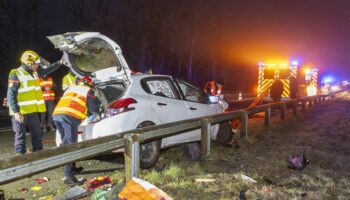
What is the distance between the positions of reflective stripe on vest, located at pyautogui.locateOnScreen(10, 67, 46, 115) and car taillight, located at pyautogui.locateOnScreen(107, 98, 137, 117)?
177cm

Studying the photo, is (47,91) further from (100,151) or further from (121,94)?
(100,151)

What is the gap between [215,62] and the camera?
1704 inches

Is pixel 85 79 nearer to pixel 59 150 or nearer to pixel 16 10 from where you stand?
pixel 59 150

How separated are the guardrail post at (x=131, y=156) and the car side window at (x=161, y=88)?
204cm

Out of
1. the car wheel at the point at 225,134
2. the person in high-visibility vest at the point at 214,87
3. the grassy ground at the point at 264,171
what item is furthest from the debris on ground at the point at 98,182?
the person in high-visibility vest at the point at 214,87

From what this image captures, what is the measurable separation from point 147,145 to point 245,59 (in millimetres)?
46050

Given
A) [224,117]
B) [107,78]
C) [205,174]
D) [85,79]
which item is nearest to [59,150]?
[85,79]

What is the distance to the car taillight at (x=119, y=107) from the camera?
19.7 feet

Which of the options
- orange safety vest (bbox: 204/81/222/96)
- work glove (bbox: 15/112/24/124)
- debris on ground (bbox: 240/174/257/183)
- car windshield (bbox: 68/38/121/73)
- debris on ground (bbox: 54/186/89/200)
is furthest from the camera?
orange safety vest (bbox: 204/81/222/96)

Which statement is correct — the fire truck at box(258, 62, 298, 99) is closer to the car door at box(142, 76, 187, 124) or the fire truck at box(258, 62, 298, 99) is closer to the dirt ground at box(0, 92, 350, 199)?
the dirt ground at box(0, 92, 350, 199)

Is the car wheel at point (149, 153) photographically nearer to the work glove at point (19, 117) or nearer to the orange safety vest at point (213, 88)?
the work glove at point (19, 117)

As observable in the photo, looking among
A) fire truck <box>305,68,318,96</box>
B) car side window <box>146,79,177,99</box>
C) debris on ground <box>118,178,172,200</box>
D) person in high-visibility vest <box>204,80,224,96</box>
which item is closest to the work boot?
debris on ground <box>118,178,172,200</box>

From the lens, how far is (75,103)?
5715 millimetres

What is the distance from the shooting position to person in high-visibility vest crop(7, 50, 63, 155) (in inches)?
258
